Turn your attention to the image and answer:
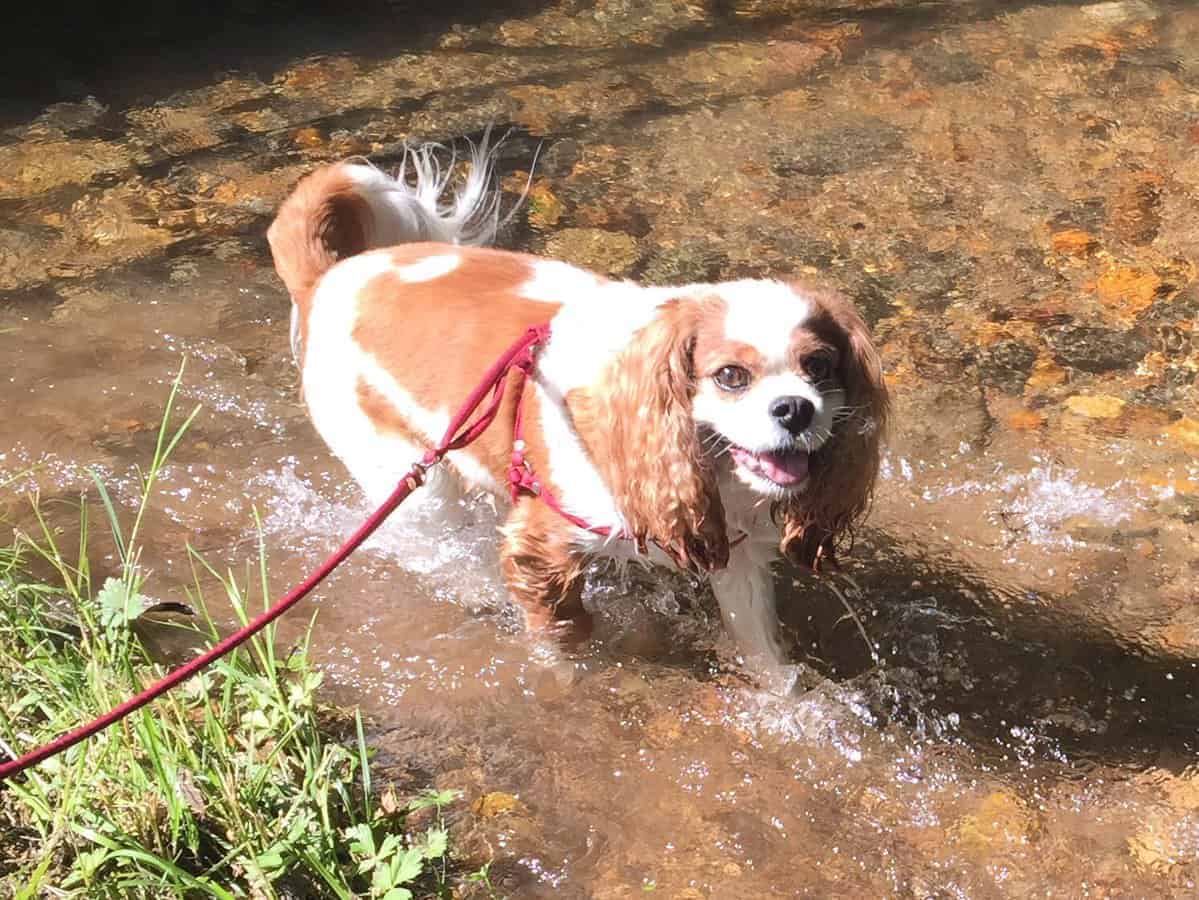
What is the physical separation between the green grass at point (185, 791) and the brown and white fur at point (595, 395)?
2.15ft

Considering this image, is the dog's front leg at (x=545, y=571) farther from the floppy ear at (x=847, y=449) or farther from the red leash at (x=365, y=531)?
the floppy ear at (x=847, y=449)

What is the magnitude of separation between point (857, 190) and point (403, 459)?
2561 millimetres

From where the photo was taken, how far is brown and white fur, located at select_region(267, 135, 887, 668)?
94.2 inches

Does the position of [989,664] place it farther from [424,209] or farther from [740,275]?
[424,209]

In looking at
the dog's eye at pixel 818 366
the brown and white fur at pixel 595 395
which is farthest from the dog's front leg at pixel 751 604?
the dog's eye at pixel 818 366

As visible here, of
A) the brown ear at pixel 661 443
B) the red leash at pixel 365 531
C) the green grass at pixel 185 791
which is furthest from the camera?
the brown ear at pixel 661 443

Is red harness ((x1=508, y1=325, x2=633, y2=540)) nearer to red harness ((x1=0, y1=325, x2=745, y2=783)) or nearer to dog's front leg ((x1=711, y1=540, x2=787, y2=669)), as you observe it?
red harness ((x1=0, y1=325, x2=745, y2=783))

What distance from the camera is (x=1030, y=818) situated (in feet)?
8.86

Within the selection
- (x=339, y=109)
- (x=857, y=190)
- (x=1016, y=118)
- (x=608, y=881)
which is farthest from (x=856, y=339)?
(x=339, y=109)

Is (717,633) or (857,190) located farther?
(857,190)

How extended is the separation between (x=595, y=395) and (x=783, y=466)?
0.45 m

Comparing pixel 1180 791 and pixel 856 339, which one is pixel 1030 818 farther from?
pixel 856 339

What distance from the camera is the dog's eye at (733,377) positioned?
7.81ft

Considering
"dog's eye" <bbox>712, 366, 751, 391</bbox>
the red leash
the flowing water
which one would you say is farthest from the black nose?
the flowing water
